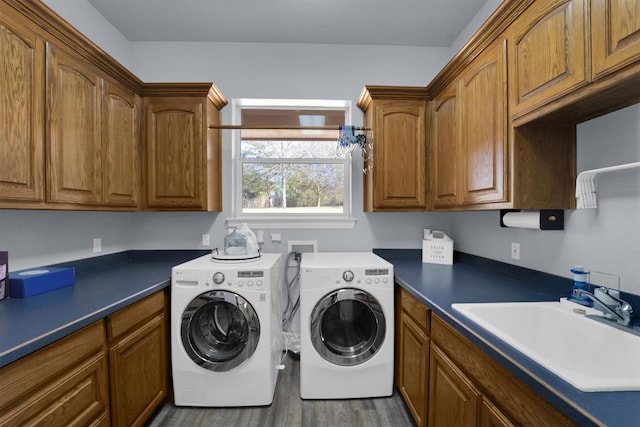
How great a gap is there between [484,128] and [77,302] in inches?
86.6

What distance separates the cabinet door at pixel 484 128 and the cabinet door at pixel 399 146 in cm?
47

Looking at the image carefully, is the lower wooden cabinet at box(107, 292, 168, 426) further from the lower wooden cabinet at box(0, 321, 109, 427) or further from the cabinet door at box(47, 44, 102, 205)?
the cabinet door at box(47, 44, 102, 205)

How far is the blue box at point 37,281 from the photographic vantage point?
53.5 inches

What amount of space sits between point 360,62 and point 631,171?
2074 mm

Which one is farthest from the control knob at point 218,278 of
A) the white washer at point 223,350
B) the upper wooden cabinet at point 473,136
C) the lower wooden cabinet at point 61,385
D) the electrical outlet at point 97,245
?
the upper wooden cabinet at point 473,136

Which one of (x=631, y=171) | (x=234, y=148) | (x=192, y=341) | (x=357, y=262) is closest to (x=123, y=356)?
(x=192, y=341)

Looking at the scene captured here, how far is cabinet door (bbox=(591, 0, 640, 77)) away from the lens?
2.69 ft

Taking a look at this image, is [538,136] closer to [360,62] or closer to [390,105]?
[390,105]

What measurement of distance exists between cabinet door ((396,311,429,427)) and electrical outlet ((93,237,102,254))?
2.25 meters

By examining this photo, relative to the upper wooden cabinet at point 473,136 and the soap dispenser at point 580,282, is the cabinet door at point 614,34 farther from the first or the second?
the soap dispenser at point 580,282

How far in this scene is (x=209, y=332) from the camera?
189cm

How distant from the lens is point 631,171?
1.13 meters

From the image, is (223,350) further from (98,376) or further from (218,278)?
(98,376)

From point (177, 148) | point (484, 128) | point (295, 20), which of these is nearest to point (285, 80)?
point (295, 20)
